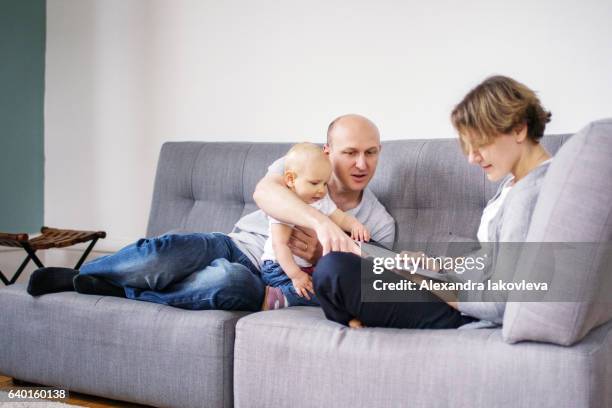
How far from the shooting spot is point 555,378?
4.78ft

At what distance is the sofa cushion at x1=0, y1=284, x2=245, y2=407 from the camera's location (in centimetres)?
197

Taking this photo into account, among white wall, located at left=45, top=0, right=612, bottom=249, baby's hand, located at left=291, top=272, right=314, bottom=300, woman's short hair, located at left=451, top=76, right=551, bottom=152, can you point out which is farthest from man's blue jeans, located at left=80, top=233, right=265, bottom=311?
white wall, located at left=45, top=0, right=612, bottom=249

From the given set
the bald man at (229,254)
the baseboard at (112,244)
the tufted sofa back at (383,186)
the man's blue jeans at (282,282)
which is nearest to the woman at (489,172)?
the bald man at (229,254)

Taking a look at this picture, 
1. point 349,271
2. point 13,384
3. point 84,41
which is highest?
point 84,41

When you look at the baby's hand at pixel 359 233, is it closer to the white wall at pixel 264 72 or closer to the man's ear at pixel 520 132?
the man's ear at pixel 520 132

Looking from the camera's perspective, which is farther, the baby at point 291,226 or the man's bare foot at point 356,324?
the baby at point 291,226

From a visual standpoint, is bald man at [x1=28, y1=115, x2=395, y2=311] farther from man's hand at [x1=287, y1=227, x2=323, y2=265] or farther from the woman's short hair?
the woman's short hair

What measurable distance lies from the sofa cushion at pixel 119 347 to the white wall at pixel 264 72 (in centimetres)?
124

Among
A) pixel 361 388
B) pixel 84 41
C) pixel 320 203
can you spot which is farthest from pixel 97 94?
pixel 361 388

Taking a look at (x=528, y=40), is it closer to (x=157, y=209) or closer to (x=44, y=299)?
(x=157, y=209)

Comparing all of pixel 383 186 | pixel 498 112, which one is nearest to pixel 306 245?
pixel 383 186

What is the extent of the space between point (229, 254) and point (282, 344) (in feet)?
1.86

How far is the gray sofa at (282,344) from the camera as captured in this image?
59.7 inches

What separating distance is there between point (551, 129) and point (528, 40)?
33cm
